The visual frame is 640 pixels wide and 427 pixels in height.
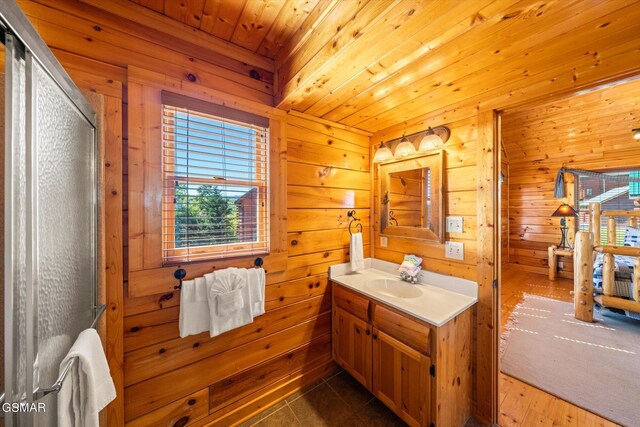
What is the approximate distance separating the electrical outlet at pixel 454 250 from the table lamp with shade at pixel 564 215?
4066 millimetres

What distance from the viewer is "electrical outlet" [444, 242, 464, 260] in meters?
1.67

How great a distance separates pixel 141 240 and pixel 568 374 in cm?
337

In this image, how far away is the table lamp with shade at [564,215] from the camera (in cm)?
404

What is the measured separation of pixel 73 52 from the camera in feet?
3.55

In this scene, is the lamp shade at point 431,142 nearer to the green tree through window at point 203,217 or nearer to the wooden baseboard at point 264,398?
the green tree through window at point 203,217

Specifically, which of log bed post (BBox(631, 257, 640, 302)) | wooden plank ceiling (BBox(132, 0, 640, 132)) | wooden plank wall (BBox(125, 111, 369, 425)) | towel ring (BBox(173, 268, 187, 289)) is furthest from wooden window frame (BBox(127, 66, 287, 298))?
log bed post (BBox(631, 257, 640, 302))

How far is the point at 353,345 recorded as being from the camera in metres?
1.78

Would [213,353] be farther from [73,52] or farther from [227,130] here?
[73,52]

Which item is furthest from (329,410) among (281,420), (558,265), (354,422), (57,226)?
(558,265)

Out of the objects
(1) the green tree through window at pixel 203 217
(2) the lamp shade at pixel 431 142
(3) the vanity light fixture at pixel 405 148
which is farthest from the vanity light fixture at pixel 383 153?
(1) the green tree through window at pixel 203 217

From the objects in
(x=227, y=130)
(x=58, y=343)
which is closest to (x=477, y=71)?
(x=227, y=130)

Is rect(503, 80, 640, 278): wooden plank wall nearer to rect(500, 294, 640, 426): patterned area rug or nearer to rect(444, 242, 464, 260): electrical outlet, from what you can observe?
rect(444, 242, 464, 260): electrical outlet

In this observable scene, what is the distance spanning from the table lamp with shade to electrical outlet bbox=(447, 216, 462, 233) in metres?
4.04

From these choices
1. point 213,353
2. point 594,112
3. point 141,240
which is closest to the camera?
point 141,240
